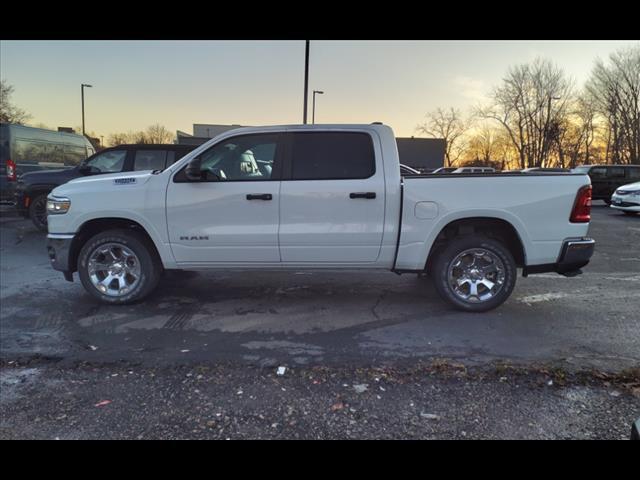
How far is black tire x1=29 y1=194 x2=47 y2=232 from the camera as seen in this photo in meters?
9.59

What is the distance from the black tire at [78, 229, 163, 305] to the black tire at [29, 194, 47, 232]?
6250 millimetres

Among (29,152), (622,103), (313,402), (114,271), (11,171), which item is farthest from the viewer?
(622,103)

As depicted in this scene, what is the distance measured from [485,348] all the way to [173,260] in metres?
3.27

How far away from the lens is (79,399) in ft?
9.08

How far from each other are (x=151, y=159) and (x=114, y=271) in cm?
474

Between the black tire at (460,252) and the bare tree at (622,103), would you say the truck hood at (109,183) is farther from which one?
the bare tree at (622,103)

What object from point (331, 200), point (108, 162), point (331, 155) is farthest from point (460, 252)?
point (108, 162)

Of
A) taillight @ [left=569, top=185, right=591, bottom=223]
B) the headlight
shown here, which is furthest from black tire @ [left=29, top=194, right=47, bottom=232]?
taillight @ [left=569, top=185, right=591, bottom=223]

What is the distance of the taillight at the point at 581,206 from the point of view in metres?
4.20

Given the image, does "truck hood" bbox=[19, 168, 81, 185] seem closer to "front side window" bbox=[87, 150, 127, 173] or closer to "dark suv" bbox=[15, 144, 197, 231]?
"dark suv" bbox=[15, 144, 197, 231]

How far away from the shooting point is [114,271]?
15.3 feet

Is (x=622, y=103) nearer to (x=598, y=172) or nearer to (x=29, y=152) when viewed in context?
(x=598, y=172)

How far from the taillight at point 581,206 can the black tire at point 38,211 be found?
10357mm

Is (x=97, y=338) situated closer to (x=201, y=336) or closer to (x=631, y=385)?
(x=201, y=336)
